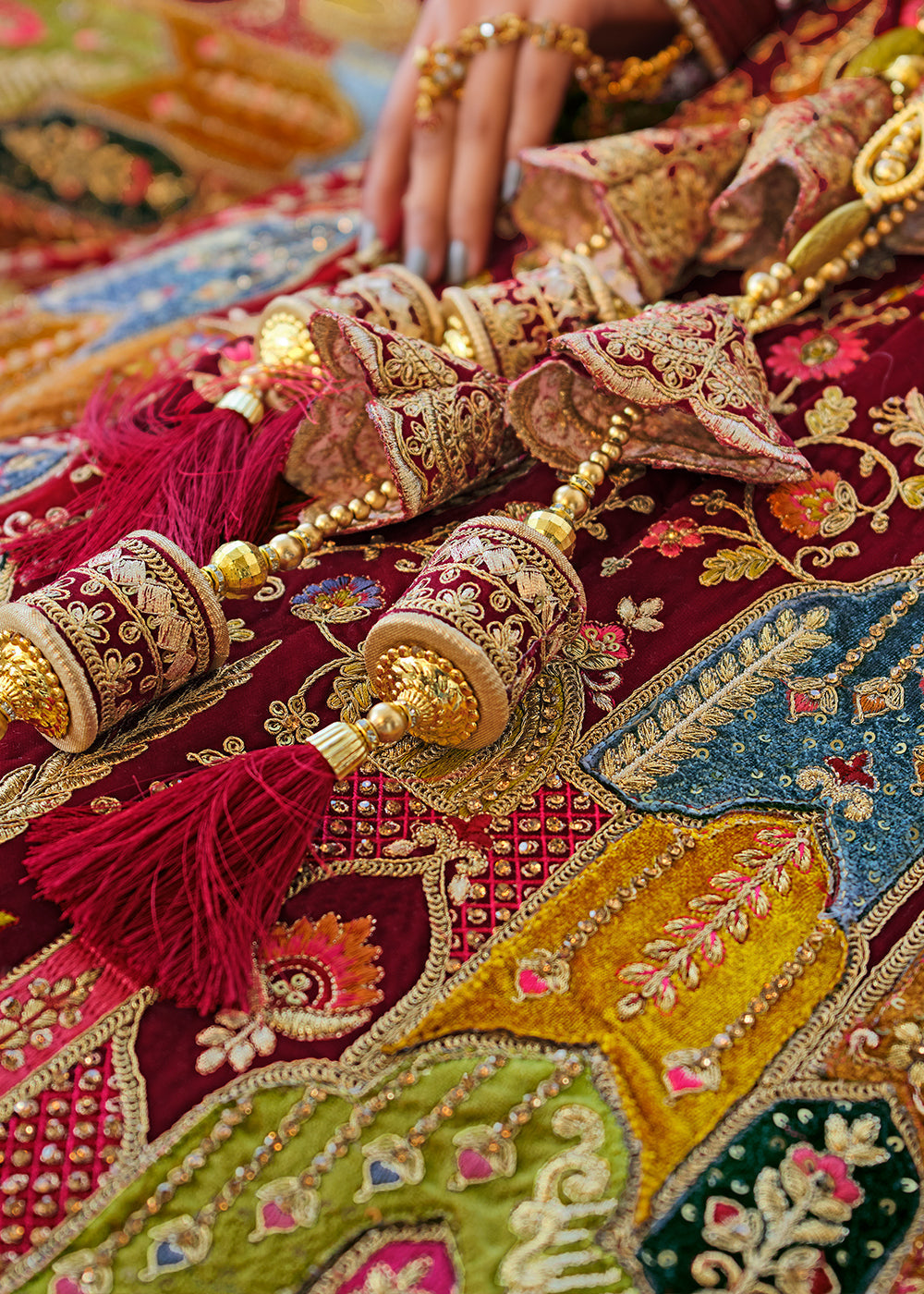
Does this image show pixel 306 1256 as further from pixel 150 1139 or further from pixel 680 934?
pixel 680 934

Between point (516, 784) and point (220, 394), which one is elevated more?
point (220, 394)

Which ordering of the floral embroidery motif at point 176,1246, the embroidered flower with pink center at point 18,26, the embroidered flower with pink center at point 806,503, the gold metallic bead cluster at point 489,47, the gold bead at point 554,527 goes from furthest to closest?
the embroidered flower with pink center at point 18,26 → the gold metallic bead cluster at point 489,47 → the embroidered flower with pink center at point 806,503 → the gold bead at point 554,527 → the floral embroidery motif at point 176,1246

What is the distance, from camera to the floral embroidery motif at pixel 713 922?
0.62 meters

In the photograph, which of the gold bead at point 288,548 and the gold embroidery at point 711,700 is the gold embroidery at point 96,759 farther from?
the gold embroidery at point 711,700

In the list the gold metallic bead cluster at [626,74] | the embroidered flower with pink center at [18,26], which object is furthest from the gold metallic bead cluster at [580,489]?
the embroidered flower with pink center at [18,26]

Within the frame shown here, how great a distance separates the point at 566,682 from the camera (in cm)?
78

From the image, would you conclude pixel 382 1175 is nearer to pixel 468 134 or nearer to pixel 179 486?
pixel 179 486

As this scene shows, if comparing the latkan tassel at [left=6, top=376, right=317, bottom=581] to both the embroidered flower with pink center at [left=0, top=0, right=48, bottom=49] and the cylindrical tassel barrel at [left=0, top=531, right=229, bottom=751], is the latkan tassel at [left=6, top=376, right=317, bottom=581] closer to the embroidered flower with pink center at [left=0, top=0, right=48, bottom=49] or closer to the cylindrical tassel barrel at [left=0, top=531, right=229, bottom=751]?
the cylindrical tassel barrel at [left=0, top=531, right=229, bottom=751]

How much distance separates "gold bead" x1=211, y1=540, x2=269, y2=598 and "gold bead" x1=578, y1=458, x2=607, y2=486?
0.26 m

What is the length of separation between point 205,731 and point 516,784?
220 mm

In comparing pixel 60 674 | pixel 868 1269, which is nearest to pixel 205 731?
pixel 60 674

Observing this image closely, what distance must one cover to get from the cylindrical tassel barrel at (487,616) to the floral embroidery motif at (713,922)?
171 millimetres

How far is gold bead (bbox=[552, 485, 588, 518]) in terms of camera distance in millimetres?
808

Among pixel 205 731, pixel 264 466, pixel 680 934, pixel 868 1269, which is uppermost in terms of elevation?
pixel 264 466
